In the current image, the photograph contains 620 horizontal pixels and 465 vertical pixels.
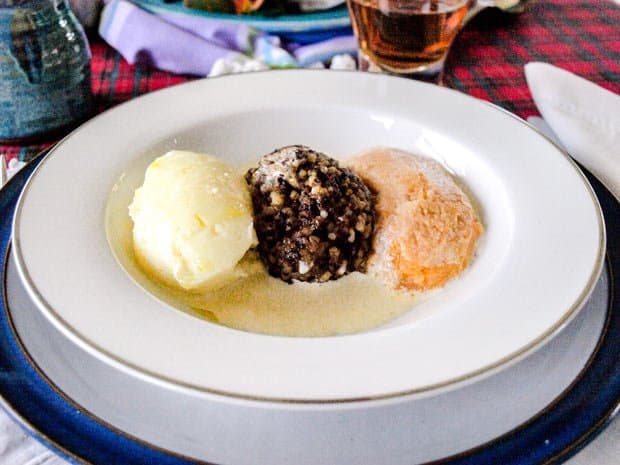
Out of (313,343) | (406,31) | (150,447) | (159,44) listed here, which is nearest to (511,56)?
(406,31)

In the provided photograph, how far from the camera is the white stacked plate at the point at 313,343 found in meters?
0.76

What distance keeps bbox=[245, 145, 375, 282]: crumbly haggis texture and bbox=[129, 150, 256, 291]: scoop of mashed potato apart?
0.04 m

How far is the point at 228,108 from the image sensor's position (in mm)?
1395

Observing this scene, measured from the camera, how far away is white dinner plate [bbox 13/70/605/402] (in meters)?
0.78

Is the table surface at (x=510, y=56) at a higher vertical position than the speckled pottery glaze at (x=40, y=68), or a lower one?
lower

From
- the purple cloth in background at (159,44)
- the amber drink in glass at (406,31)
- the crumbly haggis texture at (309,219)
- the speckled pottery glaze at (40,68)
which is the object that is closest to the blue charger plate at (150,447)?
the crumbly haggis texture at (309,219)

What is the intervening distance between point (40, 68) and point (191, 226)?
654 millimetres

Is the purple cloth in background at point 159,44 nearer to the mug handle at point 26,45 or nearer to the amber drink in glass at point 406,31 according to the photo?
the amber drink in glass at point 406,31

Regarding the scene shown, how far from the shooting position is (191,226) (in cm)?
101

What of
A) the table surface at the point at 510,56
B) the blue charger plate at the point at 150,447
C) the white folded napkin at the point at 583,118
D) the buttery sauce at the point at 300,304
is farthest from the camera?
the table surface at the point at 510,56

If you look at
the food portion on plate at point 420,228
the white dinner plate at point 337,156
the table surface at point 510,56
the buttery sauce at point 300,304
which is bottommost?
the table surface at point 510,56

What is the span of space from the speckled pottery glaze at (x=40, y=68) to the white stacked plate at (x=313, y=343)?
28 cm

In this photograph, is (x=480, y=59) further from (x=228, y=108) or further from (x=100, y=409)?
(x=100, y=409)

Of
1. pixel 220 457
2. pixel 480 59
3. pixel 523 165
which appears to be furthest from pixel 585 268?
pixel 480 59
